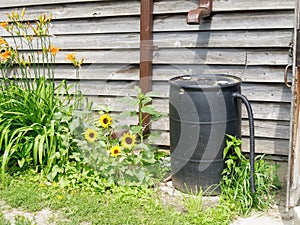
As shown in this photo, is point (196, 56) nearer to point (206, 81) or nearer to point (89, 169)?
point (206, 81)

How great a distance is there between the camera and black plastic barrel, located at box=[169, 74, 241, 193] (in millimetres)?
3174

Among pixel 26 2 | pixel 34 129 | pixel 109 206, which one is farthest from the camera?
pixel 26 2

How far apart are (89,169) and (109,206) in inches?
20.6

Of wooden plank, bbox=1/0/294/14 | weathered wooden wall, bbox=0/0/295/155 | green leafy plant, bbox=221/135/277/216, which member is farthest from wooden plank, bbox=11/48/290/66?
green leafy plant, bbox=221/135/277/216

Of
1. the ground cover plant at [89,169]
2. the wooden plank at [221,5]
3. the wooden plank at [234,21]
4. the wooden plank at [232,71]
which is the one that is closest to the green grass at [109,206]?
the ground cover plant at [89,169]

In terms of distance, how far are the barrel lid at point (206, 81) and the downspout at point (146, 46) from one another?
0.73 metres

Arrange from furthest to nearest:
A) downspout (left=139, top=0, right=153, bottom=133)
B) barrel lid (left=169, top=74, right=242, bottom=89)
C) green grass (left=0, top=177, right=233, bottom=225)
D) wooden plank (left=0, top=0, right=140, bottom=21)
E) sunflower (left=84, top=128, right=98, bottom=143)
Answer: wooden plank (left=0, top=0, right=140, bottom=21), downspout (left=139, top=0, right=153, bottom=133), sunflower (left=84, top=128, right=98, bottom=143), barrel lid (left=169, top=74, right=242, bottom=89), green grass (left=0, top=177, right=233, bottom=225)

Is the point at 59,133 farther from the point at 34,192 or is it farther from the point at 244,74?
the point at 244,74

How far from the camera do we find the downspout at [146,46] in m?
4.02

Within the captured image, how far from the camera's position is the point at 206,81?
3.34 meters

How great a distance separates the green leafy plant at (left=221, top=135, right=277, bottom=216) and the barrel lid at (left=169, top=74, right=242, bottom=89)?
0.41 m

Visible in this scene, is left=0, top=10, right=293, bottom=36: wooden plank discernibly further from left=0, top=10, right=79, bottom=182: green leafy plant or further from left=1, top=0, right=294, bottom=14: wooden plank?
left=0, top=10, right=79, bottom=182: green leafy plant

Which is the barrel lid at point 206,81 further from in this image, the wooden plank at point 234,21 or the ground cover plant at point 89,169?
the wooden plank at point 234,21

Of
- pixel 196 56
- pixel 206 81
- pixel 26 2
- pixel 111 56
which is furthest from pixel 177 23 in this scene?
pixel 26 2
